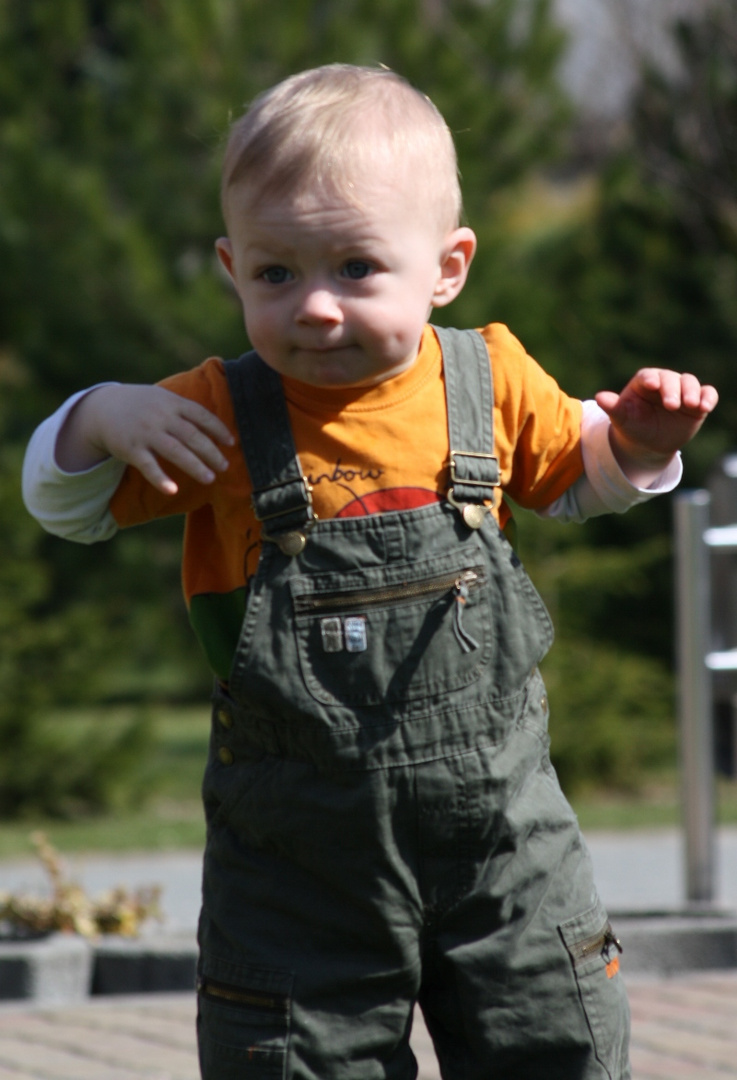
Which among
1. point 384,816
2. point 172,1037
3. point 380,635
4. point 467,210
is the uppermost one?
point 467,210

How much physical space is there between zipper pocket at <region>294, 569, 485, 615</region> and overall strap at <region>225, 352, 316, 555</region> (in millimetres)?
69

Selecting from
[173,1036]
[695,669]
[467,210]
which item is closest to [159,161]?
[467,210]

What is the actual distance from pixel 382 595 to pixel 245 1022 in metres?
0.57

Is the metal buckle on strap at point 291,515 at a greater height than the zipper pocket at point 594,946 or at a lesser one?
Answer: greater

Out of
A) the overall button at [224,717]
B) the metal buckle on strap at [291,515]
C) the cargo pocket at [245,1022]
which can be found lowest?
the cargo pocket at [245,1022]

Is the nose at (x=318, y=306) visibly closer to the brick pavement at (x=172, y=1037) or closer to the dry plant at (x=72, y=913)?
the brick pavement at (x=172, y=1037)

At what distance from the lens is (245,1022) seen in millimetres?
1899

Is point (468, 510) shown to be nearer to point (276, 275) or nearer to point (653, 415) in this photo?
point (653, 415)

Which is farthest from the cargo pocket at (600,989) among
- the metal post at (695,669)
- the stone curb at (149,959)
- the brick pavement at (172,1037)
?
the metal post at (695,669)

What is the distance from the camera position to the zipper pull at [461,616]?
75.7 inches

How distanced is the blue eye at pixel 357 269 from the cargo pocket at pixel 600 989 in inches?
34.7

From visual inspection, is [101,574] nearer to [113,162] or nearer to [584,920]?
[113,162]

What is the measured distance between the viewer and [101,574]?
13.8m

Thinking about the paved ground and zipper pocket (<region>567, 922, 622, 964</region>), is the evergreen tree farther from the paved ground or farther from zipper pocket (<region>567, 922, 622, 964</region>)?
zipper pocket (<region>567, 922, 622, 964</region>)
